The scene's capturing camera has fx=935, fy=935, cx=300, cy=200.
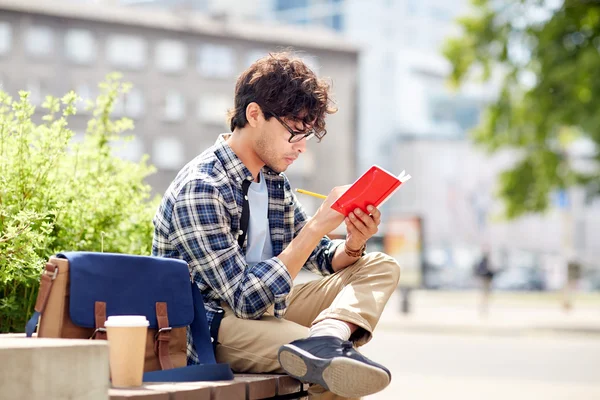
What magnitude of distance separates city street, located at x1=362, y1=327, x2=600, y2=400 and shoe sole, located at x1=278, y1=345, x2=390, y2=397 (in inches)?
175

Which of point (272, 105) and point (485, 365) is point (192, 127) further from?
point (272, 105)

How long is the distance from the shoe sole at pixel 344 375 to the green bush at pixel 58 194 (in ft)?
3.33

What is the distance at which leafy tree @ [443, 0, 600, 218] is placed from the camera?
599 inches

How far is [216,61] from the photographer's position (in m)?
53.8

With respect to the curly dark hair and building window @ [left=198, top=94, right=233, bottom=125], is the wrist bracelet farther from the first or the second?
building window @ [left=198, top=94, right=233, bottom=125]

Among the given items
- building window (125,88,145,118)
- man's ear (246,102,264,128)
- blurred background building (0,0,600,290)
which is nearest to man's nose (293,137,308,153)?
man's ear (246,102,264,128)

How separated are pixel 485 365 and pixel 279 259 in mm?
7811

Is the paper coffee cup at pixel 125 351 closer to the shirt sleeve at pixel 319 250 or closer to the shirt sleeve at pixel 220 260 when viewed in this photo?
the shirt sleeve at pixel 220 260

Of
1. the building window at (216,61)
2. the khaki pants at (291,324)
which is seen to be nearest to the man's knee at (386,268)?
the khaki pants at (291,324)

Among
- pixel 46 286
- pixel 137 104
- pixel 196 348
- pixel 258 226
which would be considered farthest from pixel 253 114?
pixel 137 104

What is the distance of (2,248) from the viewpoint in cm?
331

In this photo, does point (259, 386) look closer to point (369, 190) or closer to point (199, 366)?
point (199, 366)

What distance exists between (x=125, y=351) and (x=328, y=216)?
3.17ft

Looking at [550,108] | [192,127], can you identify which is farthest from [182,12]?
[550,108]
